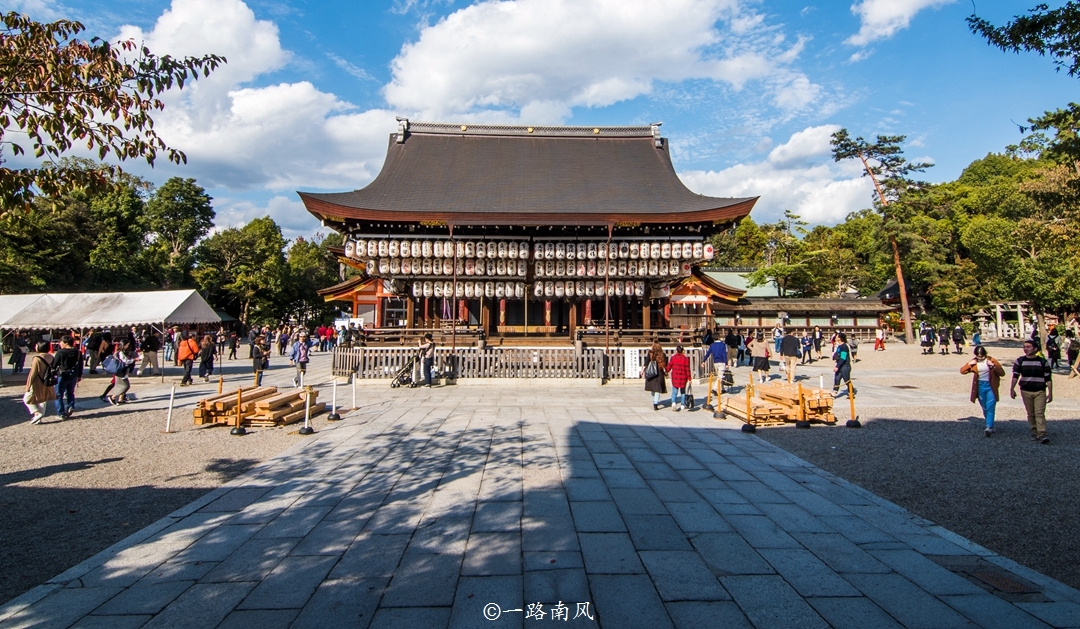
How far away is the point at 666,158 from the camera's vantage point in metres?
25.5

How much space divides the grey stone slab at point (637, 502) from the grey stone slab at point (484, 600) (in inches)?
73.2

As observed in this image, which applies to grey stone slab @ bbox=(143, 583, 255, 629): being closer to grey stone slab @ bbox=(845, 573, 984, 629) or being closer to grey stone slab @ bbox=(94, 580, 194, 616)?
grey stone slab @ bbox=(94, 580, 194, 616)

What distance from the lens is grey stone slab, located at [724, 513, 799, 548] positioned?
4.63 m

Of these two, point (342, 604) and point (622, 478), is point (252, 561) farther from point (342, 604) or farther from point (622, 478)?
point (622, 478)

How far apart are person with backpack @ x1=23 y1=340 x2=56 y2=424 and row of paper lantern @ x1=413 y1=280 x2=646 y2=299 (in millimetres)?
10905

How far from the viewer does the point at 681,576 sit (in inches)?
157

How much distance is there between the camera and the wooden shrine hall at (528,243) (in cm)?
1811

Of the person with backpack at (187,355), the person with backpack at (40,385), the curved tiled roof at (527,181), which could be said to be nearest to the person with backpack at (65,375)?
the person with backpack at (40,385)

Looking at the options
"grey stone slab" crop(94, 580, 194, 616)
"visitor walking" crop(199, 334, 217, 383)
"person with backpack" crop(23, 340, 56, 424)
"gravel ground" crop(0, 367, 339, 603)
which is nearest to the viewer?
"grey stone slab" crop(94, 580, 194, 616)

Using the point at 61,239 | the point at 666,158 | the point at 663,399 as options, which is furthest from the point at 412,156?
the point at 61,239

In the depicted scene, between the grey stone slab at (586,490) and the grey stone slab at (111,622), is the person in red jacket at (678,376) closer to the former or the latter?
the grey stone slab at (586,490)

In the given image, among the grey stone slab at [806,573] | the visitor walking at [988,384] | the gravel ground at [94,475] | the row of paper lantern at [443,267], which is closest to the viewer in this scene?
the grey stone slab at [806,573]

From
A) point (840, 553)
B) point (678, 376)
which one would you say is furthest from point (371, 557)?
point (678, 376)

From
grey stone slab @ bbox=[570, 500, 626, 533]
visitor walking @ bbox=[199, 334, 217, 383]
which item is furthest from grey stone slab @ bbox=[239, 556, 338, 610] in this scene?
visitor walking @ bbox=[199, 334, 217, 383]
